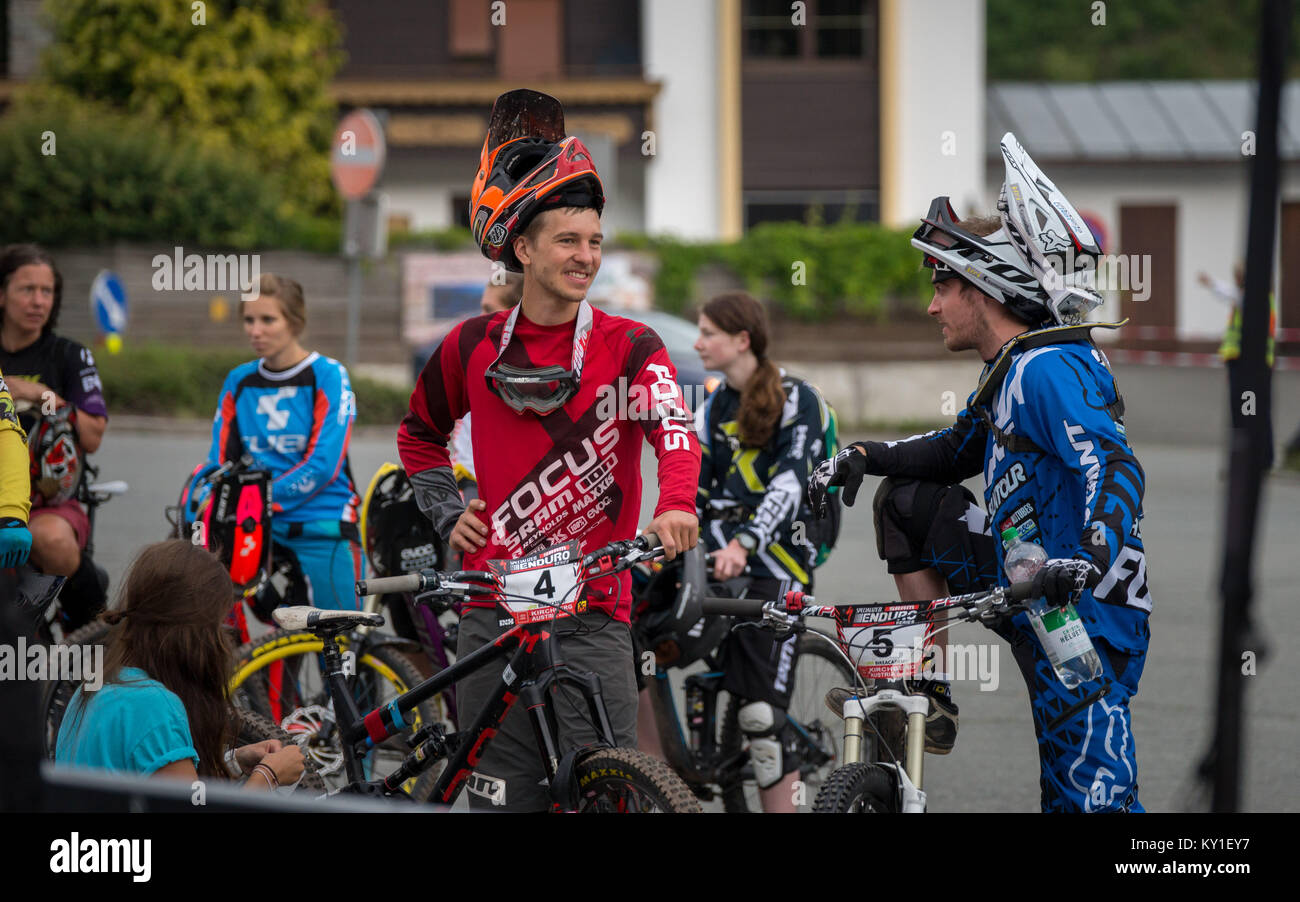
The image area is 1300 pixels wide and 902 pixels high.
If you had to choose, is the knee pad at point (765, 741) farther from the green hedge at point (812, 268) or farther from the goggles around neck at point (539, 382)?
the green hedge at point (812, 268)

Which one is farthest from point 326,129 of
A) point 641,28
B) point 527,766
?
point 527,766

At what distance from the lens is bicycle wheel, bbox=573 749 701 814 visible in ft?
10.4

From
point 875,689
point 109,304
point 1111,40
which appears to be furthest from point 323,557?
point 1111,40

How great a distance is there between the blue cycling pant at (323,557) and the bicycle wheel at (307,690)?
0.40m

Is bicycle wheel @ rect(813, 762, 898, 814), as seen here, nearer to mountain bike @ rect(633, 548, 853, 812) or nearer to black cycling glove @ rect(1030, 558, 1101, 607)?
black cycling glove @ rect(1030, 558, 1101, 607)

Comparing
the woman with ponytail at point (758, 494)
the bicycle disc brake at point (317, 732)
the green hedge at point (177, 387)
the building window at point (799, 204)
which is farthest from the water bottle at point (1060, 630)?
the building window at point (799, 204)

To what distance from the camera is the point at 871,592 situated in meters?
9.52

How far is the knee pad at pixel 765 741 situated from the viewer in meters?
5.08

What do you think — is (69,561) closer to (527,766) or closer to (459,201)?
(527,766)

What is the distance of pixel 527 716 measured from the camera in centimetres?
359

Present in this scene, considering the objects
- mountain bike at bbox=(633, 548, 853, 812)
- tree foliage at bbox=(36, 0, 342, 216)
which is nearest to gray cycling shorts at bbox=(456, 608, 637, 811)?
mountain bike at bbox=(633, 548, 853, 812)

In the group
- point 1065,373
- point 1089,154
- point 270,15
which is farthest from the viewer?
point 1089,154
